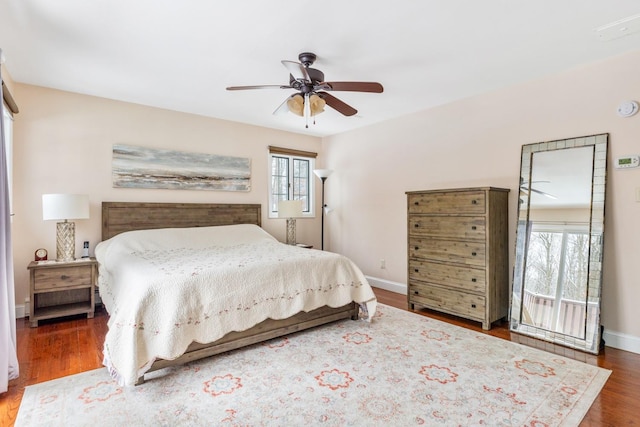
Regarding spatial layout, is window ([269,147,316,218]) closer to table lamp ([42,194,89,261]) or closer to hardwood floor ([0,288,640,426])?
table lamp ([42,194,89,261])

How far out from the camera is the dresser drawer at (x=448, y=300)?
10.8ft

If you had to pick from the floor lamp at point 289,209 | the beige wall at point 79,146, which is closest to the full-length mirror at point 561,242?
A: the floor lamp at point 289,209

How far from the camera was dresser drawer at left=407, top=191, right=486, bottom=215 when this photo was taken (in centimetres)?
327

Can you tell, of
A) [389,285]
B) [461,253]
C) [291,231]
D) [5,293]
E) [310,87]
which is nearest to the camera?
[5,293]

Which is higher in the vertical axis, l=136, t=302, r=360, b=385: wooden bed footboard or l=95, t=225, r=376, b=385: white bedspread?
l=95, t=225, r=376, b=385: white bedspread

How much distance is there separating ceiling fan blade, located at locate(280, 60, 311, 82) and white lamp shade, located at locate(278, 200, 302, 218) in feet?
7.77

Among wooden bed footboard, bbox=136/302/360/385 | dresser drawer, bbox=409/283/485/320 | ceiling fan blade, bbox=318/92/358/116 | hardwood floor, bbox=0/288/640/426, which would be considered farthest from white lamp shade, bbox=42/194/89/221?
dresser drawer, bbox=409/283/485/320

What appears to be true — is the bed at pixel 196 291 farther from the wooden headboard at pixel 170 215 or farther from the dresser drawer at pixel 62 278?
the dresser drawer at pixel 62 278

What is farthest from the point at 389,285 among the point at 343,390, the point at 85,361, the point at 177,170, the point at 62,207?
the point at 62,207

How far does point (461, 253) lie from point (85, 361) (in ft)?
11.2

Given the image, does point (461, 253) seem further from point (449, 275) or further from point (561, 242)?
point (561, 242)

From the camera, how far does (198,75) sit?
324 cm

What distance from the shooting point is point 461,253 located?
11.2 ft

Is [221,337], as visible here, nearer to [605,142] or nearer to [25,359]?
[25,359]
